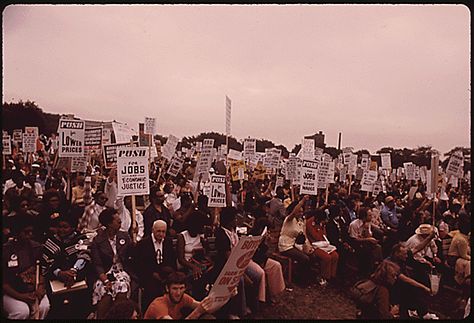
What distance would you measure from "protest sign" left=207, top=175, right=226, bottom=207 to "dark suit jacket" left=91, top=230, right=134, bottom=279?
9.35ft

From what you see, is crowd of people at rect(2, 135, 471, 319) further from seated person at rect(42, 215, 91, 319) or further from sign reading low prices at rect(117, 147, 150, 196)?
sign reading low prices at rect(117, 147, 150, 196)

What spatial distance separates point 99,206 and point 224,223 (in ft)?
9.14

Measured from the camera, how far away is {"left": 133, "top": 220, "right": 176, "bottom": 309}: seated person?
6008 millimetres

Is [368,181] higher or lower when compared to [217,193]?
higher

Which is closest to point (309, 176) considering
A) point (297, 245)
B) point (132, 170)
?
point (297, 245)

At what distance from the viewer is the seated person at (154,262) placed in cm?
601

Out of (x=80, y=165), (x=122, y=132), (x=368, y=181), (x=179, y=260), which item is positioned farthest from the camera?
(x=368, y=181)

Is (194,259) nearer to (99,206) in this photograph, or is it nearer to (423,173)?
(99,206)

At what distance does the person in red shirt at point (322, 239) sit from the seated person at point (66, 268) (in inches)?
175

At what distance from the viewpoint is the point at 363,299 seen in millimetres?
5895

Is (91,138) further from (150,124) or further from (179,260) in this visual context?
(179,260)

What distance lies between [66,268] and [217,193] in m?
3.55

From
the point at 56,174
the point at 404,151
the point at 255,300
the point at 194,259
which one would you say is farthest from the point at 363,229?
the point at 404,151

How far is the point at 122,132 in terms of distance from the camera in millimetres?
9531
